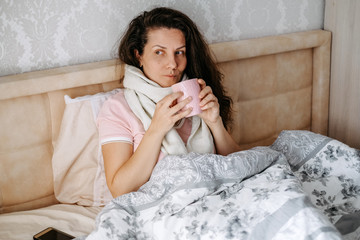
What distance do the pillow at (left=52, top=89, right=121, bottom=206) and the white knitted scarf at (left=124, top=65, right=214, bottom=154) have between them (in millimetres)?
130

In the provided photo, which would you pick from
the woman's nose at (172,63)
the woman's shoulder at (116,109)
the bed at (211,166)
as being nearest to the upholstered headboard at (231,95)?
the bed at (211,166)

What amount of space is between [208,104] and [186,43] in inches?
13.1

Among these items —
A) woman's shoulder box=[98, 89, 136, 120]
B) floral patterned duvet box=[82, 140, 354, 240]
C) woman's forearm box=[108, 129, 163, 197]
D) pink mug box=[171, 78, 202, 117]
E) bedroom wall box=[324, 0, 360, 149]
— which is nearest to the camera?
floral patterned duvet box=[82, 140, 354, 240]

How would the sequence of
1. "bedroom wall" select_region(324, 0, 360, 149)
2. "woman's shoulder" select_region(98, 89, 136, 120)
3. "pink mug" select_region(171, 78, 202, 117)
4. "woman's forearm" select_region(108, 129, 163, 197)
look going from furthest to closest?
"bedroom wall" select_region(324, 0, 360, 149)
"woman's shoulder" select_region(98, 89, 136, 120)
"woman's forearm" select_region(108, 129, 163, 197)
"pink mug" select_region(171, 78, 202, 117)

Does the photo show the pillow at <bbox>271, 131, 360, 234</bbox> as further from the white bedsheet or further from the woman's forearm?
the white bedsheet

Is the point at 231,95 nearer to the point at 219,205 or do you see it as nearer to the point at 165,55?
the point at 165,55

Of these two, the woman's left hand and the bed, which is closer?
the bed

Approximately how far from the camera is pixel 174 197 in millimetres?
1050

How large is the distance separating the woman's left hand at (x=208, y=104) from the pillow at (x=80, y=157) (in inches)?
14.5

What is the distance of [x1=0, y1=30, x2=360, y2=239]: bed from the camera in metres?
0.97

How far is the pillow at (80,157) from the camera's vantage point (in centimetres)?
138

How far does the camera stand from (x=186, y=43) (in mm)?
1470

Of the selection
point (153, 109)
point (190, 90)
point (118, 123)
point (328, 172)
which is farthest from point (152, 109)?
point (328, 172)

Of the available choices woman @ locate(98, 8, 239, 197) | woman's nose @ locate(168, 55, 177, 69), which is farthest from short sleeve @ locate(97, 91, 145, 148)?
woman's nose @ locate(168, 55, 177, 69)
